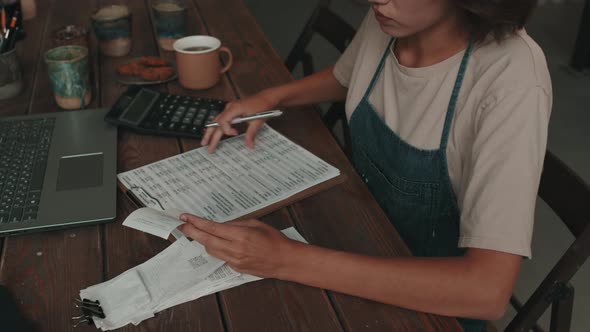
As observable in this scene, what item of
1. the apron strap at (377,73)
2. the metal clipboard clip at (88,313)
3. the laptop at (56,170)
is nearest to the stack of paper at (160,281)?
the metal clipboard clip at (88,313)

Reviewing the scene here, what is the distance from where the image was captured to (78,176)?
94 centimetres

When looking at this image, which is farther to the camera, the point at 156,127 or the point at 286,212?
the point at 156,127

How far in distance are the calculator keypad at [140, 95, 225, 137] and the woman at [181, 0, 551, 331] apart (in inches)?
2.0

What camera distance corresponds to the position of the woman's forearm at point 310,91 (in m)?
1.19

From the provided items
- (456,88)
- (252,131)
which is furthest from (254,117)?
(456,88)

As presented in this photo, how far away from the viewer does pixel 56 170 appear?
0.96 metres

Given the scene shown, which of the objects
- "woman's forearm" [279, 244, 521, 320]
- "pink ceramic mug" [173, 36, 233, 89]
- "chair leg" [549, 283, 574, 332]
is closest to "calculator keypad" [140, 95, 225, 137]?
"pink ceramic mug" [173, 36, 233, 89]

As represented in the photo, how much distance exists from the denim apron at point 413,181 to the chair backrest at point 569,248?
146 millimetres

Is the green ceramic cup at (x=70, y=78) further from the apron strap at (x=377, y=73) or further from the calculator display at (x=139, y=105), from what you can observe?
the apron strap at (x=377, y=73)

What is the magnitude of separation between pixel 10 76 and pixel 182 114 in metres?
0.43

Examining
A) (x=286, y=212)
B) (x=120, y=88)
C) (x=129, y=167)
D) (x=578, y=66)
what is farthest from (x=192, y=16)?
(x=578, y=66)

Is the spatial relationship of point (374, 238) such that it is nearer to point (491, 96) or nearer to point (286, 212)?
point (286, 212)

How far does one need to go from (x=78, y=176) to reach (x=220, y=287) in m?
0.37

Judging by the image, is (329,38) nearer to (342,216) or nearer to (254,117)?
(254,117)
